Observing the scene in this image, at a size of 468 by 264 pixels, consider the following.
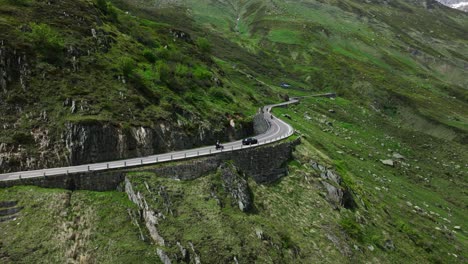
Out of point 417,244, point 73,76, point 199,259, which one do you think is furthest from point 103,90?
point 417,244

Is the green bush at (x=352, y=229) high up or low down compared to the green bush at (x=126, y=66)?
down

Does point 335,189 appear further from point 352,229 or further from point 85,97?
point 85,97

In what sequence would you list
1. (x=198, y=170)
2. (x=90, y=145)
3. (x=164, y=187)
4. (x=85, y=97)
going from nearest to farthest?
(x=164, y=187) → (x=90, y=145) → (x=198, y=170) → (x=85, y=97)

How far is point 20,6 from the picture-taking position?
230 feet

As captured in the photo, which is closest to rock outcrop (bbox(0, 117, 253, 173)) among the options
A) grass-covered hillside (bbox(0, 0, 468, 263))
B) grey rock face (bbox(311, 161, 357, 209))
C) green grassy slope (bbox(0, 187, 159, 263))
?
grass-covered hillside (bbox(0, 0, 468, 263))

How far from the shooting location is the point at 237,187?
54531 millimetres

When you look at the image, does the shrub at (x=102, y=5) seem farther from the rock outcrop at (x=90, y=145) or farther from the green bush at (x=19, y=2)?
the rock outcrop at (x=90, y=145)

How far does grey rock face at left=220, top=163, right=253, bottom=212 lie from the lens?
53500mm

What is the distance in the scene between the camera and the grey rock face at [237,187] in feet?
176

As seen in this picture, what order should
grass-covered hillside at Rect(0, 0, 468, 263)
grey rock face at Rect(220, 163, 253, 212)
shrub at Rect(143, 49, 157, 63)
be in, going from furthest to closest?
shrub at Rect(143, 49, 157, 63) < grey rock face at Rect(220, 163, 253, 212) < grass-covered hillside at Rect(0, 0, 468, 263)

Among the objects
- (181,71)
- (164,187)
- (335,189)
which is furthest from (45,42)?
(335,189)

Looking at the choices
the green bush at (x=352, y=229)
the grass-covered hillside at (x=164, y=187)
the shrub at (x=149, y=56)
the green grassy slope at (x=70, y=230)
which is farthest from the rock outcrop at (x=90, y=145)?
the green bush at (x=352, y=229)

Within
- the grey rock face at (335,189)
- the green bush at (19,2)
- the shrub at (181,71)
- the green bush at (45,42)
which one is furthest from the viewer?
the shrub at (181,71)

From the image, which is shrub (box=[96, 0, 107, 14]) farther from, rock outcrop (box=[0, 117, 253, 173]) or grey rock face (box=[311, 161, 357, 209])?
grey rock face (box=[311, 161, 357, 209])
